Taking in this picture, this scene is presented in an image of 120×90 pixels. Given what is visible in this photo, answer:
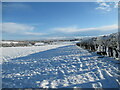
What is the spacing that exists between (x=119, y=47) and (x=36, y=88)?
7.24 meters

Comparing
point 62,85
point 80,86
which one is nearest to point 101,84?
point 80,86

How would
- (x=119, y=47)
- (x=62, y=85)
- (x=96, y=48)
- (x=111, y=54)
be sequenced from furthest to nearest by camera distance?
(x=96, y=48) < (x=111, y=54) < (x=119, y=47) < (x=62, y=85)

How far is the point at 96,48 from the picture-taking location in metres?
15.2

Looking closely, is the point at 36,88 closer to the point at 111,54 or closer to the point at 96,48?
the point at 111,54

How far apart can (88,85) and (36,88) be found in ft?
5.69

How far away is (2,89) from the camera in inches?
146

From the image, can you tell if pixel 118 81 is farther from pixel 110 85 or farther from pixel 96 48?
pixel 96 48

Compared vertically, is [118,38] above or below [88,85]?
above

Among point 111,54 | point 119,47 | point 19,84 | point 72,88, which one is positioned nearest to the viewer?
point 72,88

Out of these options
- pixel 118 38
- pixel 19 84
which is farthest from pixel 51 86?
pixel 118 38

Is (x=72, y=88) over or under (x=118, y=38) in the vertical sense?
under

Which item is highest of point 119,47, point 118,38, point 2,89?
point 118,38

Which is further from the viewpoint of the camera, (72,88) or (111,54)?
(111,54)

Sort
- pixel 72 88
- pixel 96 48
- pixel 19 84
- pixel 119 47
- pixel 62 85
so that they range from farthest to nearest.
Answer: pixel 96 48 → pixel 119 47 → pixel 19 84 → pixel 62 85 → pixel 72 88
